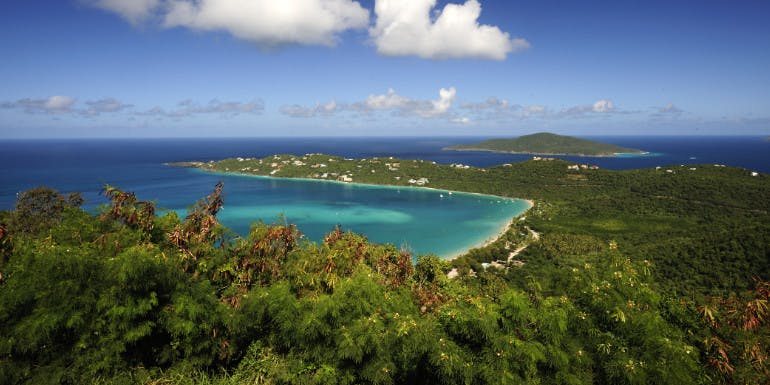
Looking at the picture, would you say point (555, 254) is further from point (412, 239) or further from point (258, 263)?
point (258, 263)

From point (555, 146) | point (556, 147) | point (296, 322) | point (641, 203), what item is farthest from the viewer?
point (555, 146)

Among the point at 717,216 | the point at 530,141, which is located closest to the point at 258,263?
the point at 717,216

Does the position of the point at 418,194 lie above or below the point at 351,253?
below

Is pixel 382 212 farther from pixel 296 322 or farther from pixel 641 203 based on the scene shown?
pixel 296 322

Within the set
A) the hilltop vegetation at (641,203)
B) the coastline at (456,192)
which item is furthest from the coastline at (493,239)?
the hilltop vegetation at (641,203)

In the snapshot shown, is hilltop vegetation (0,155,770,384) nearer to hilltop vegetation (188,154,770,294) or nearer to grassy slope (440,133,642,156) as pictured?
hilltop vegetation (188,154,770,294)

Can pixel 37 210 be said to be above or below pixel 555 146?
below

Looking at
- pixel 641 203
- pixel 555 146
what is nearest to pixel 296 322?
pixel 641 203

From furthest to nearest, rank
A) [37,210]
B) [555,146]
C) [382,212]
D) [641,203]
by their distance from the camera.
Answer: [555,146]
[382,212]
[641,203]
[37,210]

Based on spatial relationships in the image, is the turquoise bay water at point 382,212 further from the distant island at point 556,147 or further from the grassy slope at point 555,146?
the grassy slope at point 555,146
